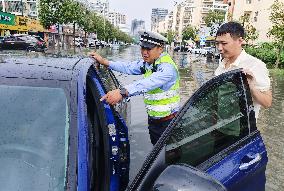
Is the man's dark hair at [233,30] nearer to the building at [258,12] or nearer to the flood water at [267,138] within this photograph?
the flood water at [267,138]

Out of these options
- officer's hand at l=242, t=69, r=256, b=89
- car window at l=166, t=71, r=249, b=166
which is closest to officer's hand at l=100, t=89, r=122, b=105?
car window at l=166, t=71, r=249, b=166

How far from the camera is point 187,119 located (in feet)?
6.12

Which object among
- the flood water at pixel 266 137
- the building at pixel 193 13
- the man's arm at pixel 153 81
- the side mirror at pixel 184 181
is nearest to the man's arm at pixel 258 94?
the flood water at pixel 266 137

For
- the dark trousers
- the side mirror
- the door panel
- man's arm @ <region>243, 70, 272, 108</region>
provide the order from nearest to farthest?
the side mirror, the door panel, man's arm @ <region>243, 70, 272, 108</region>, the dark trousers

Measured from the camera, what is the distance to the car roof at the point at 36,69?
6.27 ft

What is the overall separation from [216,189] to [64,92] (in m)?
0.92

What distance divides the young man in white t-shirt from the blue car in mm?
226

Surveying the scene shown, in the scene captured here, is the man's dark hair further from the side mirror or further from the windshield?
the side mirror

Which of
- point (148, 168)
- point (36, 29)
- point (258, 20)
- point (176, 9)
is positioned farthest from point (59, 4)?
point (176, 9)

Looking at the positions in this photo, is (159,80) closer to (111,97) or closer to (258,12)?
(111,97)

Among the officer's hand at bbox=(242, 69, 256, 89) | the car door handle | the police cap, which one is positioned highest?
the police cap

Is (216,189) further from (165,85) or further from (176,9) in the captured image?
(176,9)

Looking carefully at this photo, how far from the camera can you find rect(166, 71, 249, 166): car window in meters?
1.83

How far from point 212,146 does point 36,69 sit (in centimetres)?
113
